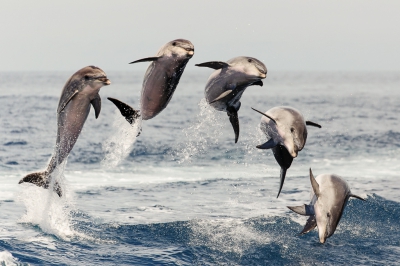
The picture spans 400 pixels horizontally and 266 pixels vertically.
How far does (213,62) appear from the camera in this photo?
10031mm

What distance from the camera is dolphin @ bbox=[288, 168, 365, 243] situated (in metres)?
10.1

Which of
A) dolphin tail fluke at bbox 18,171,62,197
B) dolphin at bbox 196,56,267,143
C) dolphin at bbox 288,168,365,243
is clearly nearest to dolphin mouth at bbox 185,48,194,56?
dolphin at bbox 196,56,267,143

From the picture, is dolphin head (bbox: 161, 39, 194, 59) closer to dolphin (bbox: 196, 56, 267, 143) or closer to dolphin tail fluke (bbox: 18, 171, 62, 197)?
dolphin (bbox: 196, 56, 267, 143)

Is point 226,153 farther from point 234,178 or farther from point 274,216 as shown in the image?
point 274,216

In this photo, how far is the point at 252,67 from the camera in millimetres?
9906

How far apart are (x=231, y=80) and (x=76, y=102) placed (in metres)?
2.82

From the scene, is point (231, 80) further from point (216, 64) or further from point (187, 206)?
point (187, 206)

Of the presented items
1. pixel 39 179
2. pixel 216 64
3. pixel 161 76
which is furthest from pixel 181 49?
pixel 39 179

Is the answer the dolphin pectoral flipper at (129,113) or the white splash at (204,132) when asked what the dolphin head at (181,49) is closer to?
the dolphin pectoral flipper at (129,113)

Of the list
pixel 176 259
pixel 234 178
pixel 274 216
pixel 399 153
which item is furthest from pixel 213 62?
pixel 399 153

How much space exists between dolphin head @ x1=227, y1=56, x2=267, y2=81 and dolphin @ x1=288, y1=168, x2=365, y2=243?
1938 millimetres

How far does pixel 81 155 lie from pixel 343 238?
58.1 ft

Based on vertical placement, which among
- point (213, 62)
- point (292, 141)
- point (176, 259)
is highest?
point (213, 62)

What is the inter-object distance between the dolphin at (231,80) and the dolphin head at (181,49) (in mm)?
304
